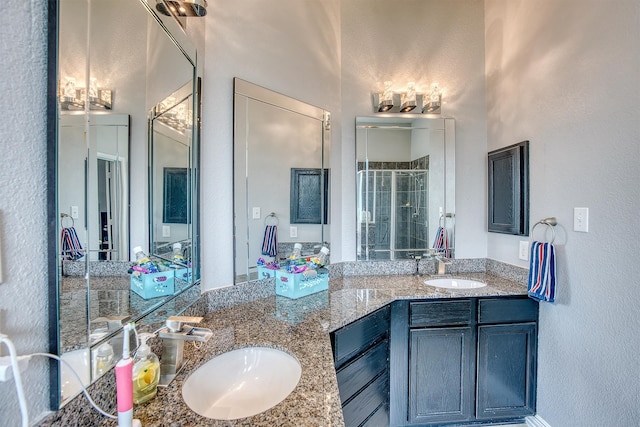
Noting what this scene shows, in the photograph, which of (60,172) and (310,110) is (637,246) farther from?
(60,172)

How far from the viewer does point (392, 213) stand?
7.25ft

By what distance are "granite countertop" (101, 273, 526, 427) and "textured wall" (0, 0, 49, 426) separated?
0.80 ft

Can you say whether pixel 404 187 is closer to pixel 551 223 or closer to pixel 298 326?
pixel 551 223

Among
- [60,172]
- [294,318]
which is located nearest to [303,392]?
[294,318]

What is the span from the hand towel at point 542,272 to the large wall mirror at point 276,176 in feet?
4.12

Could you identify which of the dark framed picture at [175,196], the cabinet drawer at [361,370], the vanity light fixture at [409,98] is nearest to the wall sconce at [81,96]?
the dark framed picture at [175,196]

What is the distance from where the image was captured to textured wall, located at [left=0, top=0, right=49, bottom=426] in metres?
0.54

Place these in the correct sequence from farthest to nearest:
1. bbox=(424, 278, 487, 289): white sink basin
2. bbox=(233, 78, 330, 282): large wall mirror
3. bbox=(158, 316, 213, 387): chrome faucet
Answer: bbox=(424, 278, 487, 289): white sink basin, bbox=(233, 78, 330, 282): large wall mirror, bbox=(158, 316, 213, 387): chrome faucet

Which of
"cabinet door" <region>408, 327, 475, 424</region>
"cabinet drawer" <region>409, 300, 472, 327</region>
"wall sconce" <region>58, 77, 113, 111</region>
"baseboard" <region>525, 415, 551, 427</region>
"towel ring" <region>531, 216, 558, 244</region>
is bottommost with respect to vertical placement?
"baseboard" <region>525, 415, 551, 427</region>

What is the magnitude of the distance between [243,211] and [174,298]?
0.57m

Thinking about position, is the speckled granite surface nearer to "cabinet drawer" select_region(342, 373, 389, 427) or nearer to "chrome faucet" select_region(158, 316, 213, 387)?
"chrome faucet" select_region(158, 316, 213, 387)

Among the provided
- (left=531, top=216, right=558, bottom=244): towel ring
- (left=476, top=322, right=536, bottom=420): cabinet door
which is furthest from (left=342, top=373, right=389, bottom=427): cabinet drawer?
(left=531, top=216, right=558, bottom=244): towel ring

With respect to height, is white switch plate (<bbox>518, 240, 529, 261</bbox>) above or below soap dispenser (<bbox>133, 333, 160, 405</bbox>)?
above

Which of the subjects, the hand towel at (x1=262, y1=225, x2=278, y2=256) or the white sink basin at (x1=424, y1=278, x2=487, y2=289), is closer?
the hand towel at (x1=262, y1=225, x2=278, y2=256)
